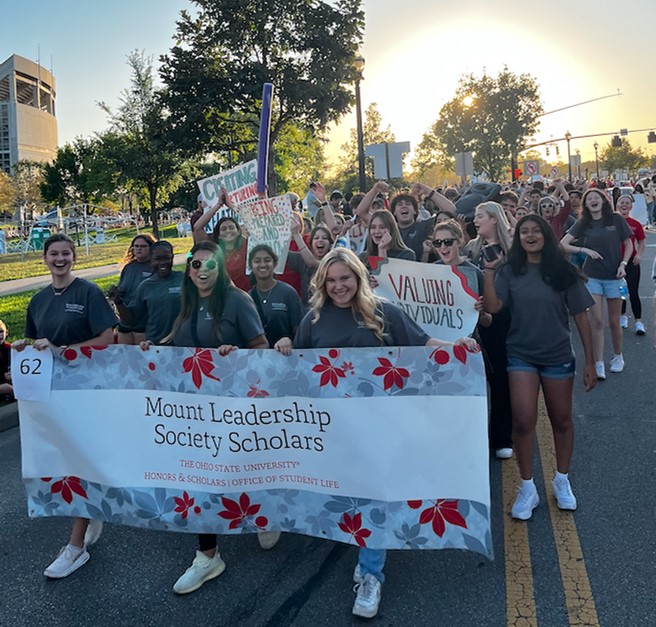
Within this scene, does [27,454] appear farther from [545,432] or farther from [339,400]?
[545,432]

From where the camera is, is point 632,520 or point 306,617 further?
point 632,520

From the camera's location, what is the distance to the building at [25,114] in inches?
4584

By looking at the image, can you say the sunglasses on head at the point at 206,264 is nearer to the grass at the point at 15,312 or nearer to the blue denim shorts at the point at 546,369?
the blue denim shorts at the point at 546,369

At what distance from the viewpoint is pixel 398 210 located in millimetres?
6297

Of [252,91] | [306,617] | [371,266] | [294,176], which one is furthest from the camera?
[294,176]

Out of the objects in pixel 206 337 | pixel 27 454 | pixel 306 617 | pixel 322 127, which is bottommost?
pixel 306 617

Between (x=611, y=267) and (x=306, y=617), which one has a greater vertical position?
(x=611, y=267)

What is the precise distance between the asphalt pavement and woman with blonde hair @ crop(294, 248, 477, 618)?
33 centimetres

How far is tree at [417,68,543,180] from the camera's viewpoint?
47.5 m

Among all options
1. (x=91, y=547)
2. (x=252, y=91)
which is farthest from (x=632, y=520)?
(x=252, y=91)

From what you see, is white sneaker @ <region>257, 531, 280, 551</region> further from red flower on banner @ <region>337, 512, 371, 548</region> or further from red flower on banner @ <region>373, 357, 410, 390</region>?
red flower on banner @ <region>373, 357, 410, 390</region>

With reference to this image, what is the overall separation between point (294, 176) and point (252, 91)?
81.2 feet

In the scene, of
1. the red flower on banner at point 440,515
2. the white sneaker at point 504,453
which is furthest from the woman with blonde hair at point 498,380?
the red flower on banner at point 440,515

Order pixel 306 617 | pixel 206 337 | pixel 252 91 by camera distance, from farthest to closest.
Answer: pixel 252 91 < pixel 206 337 < pixel 306 617
